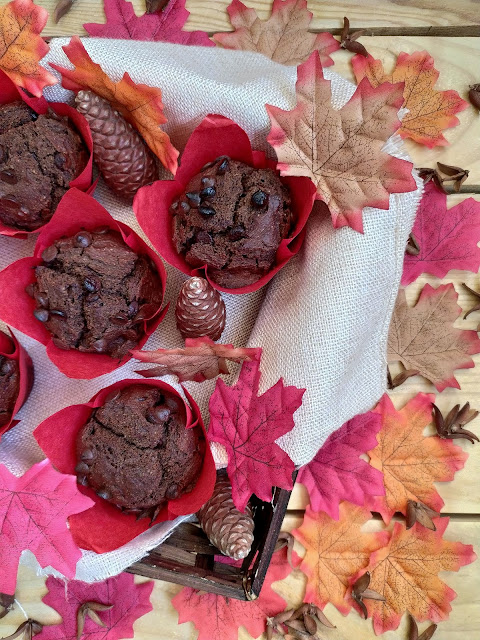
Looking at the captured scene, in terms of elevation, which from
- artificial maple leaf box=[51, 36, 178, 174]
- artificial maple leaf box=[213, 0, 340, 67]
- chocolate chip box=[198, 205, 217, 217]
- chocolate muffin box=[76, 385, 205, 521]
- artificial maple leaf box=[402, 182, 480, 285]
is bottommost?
chocolate muffin box=[76, 385, 205, 521]

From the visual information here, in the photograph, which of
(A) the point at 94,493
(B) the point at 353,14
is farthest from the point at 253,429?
(B) the point at 353,14

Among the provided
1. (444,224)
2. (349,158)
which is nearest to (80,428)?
(349,158)

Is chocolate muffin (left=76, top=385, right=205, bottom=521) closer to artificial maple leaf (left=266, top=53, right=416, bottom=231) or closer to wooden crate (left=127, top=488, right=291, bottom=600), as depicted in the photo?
wooden crate (left=127, top=488, right=291, bottom=600)

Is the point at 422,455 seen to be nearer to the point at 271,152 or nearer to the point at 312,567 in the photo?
the point at 312,567

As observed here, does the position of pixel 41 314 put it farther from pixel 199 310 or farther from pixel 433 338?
pixel 433 338

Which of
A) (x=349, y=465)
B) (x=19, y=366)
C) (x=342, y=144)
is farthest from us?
(x=349, y=465)

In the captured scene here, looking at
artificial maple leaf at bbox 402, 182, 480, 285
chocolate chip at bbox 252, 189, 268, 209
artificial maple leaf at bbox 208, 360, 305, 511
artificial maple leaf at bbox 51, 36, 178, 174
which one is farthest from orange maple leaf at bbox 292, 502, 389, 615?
artificial maple leaf at bbox 51, 36, 178, 174
